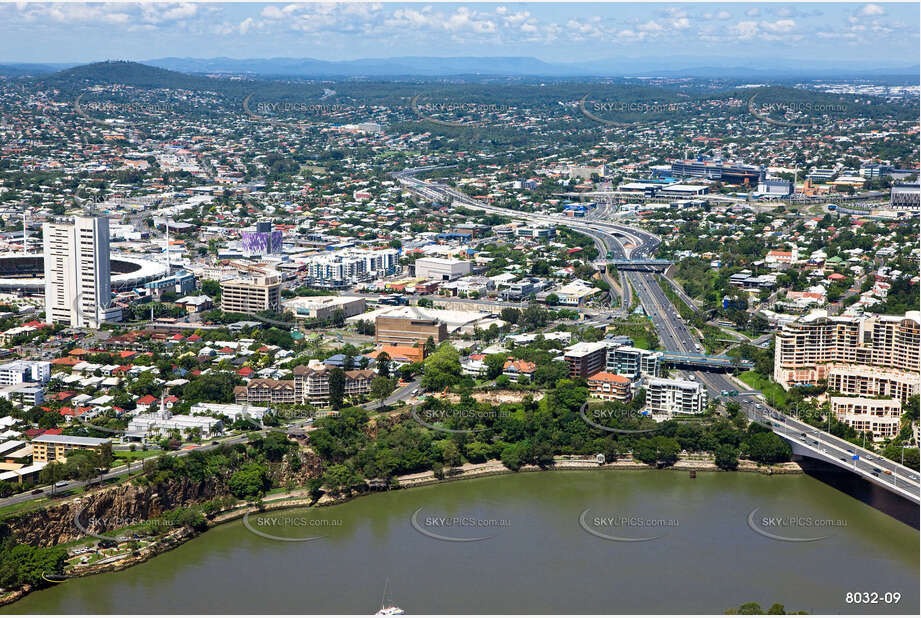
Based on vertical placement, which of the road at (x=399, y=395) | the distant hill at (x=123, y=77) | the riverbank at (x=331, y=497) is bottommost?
the riverbank at (x=331, y=497)

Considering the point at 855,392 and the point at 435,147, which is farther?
the point at 435,147

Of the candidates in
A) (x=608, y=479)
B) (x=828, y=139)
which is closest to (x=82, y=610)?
(x=608, y=479)

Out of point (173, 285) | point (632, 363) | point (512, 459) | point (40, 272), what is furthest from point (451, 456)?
point (40, 272)

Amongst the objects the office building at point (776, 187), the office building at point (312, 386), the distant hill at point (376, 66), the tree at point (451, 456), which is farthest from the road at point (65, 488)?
the distant hill at point (376, 66)

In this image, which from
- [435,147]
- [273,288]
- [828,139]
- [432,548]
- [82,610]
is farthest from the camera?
[435,147]

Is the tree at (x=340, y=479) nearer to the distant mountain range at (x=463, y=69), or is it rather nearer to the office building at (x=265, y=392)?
the office building at (x=265, y=392)

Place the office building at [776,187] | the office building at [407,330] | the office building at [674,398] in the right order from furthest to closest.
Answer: the office building at [776,187] < the office building at [407,330] < the office building at [674,398]

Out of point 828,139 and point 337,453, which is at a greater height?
point 828,139

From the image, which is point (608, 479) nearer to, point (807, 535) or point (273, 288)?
point (807, 535)
